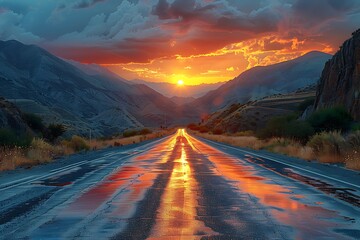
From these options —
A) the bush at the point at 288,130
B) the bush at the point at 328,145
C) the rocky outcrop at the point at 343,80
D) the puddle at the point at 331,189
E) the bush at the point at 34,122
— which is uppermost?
the rocky outcrop at the point at 343,80

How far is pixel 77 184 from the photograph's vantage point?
1738 centimetres

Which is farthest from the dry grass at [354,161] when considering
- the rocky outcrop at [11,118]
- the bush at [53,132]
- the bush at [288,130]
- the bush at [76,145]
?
the bush at [53,132]

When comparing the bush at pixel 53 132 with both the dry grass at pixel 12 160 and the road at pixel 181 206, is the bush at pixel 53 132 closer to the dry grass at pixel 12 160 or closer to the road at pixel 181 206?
the dry grass at pixel 12 160

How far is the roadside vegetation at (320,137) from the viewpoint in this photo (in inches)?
1073

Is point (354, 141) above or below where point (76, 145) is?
above

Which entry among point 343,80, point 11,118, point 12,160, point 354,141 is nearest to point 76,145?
point 11,118

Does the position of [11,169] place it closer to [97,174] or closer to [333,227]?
[97,174]

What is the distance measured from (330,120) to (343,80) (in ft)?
45.1

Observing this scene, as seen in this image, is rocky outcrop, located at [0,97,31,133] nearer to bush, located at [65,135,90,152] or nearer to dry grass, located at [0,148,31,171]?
bush, located at [65,135,90,152]

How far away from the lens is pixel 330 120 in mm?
43062

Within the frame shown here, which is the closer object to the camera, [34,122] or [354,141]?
[354,141]

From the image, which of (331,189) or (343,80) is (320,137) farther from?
(343,80)

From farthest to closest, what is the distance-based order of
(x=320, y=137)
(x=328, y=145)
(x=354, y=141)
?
(x=320, y=137)
(x=328, y=145)
(x=354, y=141)

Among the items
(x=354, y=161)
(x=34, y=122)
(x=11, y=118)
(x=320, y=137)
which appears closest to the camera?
(x=354, y=161)
